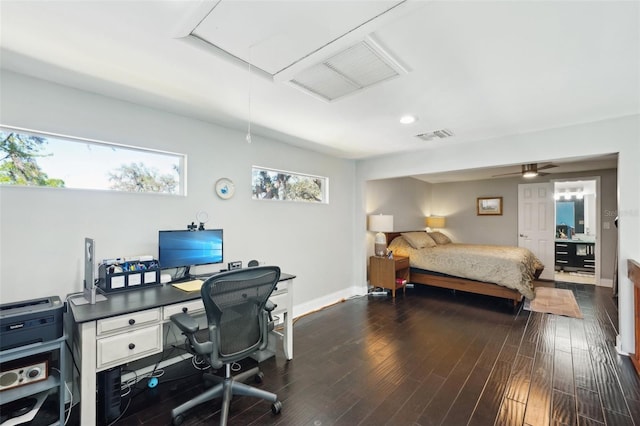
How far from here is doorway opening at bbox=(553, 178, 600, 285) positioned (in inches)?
251

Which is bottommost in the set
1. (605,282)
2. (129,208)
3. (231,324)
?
(605,282)

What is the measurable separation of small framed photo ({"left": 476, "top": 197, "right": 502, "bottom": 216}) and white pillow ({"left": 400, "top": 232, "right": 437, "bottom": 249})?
1.96 m

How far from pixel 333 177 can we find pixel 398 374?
2.93 meters

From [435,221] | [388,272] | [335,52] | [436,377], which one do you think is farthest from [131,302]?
[435,221]

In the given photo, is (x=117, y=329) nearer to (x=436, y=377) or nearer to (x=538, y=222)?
(x=436, y=377)

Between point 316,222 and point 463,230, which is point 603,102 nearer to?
point 316,222

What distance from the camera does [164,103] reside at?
2.40 m

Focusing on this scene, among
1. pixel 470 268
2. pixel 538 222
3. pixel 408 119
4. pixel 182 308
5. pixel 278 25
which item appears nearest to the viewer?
pixel 278 25

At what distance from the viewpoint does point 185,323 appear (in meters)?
1.71

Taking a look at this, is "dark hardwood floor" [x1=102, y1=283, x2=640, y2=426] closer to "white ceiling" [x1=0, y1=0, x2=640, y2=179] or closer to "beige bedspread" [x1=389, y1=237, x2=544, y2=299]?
"beige bedspread" [x1=389, y1=237, x2=544, y2=299]

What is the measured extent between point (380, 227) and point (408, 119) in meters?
2.35

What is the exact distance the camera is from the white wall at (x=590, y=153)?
2.61 meters

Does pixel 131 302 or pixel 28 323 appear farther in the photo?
pixel 131 302

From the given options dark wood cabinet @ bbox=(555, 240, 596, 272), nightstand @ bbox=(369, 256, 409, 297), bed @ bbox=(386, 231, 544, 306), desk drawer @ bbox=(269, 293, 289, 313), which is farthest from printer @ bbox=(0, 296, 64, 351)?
dark wood cabinet @ bbox=(555, 240, 596, 272)
